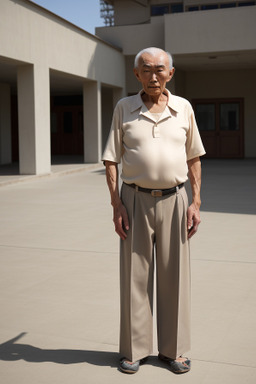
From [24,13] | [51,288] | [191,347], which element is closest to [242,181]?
[24,13]

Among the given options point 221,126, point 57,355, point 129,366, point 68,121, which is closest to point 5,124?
point 68,121

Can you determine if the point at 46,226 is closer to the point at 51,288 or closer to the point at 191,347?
the point at 51,288

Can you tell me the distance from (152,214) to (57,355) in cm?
115

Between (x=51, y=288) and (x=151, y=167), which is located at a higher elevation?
(x=151, y=167)

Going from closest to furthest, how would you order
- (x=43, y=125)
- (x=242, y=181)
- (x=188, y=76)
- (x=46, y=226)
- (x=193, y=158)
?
(x=193, y=158), (x=46, y=226), (x=242, y=181), (x=43, y=125), (x=188, y=76)

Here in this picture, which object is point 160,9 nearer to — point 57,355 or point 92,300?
point 92,300

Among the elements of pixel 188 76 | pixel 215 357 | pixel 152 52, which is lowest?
pixel 215 357

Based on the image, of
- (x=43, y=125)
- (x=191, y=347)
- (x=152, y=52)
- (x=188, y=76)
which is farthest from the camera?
(x=188, y=76)

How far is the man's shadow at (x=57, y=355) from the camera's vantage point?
3613mm

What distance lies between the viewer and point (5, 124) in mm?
22750

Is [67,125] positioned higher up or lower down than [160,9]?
lower down

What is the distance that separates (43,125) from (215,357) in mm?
13898

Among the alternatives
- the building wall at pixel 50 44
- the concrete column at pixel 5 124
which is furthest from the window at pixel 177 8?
the concrete column at pixel 5 124

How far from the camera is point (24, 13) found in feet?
50.2
